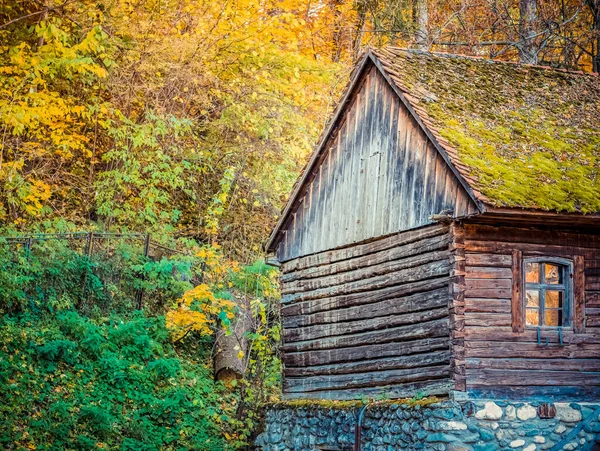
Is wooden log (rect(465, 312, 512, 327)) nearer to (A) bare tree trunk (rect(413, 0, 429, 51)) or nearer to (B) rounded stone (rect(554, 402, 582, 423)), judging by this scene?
(B) rounded stone (rect(554, 402, 582, 423))

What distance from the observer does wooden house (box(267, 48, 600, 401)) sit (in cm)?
1423

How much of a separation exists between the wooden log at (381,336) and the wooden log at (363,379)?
20.9 inches

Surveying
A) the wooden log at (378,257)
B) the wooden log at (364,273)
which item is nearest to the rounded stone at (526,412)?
the wooden log at (364,273)

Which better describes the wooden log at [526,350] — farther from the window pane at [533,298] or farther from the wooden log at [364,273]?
the window pane at [533,298]

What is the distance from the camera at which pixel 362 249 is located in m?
16.8

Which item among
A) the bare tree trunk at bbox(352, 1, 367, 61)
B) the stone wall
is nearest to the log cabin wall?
the stone wall

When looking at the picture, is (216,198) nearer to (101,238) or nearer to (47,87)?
(101,238)

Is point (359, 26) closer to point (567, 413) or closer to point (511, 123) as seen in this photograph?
point (511, 123)

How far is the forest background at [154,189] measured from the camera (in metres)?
18.8

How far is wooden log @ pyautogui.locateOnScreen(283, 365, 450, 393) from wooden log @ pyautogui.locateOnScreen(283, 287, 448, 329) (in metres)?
0.99

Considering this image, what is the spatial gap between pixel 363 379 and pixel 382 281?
5.78 feet

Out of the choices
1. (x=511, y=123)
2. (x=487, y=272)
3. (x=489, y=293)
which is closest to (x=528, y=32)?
(x=511, y=123)

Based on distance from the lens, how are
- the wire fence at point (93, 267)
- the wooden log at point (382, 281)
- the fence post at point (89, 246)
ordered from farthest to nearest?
the fence post at point (89, 246) < the wire fence at point (93, 267) < the wooden log at point (382, 281)

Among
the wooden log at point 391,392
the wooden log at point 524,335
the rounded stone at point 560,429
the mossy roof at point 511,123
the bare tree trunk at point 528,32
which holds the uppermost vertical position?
the bare tree trunk at point 528,32
